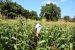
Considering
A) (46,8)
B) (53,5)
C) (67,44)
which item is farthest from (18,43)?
(53,5)

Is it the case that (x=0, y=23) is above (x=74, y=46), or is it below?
above

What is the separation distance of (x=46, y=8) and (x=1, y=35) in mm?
40522

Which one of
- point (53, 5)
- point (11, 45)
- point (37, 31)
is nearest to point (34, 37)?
point (37, 31)

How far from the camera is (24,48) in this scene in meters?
7.06

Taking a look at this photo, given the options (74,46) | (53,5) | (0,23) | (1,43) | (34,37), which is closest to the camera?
(1,43)

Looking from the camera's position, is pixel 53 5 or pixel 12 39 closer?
pixel 12 39

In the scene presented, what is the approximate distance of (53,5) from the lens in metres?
49.1

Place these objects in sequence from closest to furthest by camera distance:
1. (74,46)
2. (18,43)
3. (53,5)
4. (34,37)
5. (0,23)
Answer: (74,46) → (18,43) → (0,23) → (34,37) → (53,5)

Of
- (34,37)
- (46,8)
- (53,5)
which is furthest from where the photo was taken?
(53,5)

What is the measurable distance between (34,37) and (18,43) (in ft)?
10.4

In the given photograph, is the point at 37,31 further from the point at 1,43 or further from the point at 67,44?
the point at 1,43

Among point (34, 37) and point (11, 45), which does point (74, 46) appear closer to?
point (11, 45)

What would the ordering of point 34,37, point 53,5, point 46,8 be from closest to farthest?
point 34,37, point 46,8, point 53,5

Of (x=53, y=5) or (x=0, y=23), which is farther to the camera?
(x=53, y=5)
